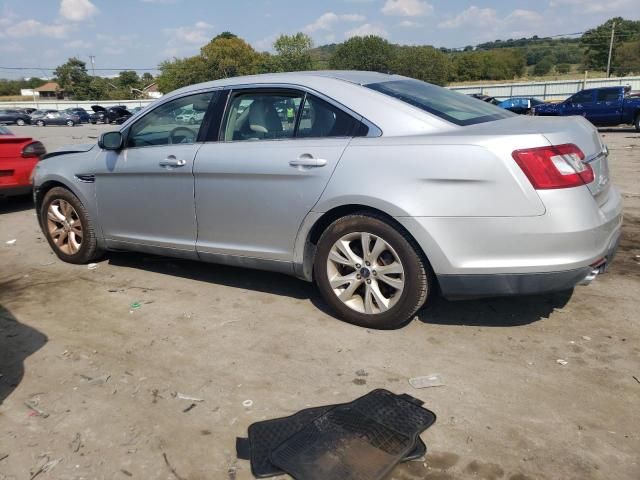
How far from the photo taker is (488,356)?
11.0 feet

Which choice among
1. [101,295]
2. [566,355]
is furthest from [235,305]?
[566,355]

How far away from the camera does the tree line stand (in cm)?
7338

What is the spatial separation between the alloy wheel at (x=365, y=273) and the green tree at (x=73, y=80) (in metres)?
104

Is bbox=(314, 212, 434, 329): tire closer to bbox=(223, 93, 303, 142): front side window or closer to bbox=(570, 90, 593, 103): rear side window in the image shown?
bbox=(223, 93, 303, 142): front side window

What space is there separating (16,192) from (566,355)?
769 cm

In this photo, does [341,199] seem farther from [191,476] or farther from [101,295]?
[101,295]

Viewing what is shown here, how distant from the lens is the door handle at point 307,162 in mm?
3652

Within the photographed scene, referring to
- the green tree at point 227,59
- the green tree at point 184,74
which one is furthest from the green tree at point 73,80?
the green tree at point 227,59

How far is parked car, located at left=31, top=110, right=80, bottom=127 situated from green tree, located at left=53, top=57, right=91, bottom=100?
53.2m

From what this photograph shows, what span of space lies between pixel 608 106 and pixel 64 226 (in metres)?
20.9

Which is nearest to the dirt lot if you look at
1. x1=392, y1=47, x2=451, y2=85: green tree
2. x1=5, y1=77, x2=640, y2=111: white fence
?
x1=5, y1=77, x2=640, y2=111: white fence

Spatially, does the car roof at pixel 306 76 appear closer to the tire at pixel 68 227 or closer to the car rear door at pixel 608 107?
the tire at pixel 68 227

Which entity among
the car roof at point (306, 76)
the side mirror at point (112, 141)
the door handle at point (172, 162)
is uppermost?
the car roof at point (306, 76)

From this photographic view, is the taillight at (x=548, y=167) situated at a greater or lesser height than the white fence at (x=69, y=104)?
lesser
